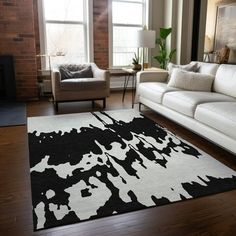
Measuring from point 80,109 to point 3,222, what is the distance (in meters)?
2.90

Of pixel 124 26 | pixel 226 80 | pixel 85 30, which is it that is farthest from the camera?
pixel 124 26

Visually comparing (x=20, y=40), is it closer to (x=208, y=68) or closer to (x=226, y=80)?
(x=208, y=68)

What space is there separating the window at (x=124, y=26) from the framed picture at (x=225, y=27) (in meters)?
1.98

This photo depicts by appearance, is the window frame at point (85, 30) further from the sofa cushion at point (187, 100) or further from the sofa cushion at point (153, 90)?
the sofa cushion at point (187, 100)

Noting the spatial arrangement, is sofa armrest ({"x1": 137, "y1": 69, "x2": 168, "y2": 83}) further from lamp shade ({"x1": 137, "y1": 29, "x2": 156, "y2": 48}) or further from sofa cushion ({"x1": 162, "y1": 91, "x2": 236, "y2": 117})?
sofa cushion ({"x1": 162, "y1": 91, "x2": 236, "y2": 117})

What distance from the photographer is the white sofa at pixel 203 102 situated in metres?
2.33

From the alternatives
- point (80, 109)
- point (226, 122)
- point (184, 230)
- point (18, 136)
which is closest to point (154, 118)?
point (80, 109)

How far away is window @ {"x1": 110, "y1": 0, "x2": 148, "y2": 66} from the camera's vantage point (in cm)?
566

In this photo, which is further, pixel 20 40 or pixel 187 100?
pixel 20 40

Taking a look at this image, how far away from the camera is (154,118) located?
383cm

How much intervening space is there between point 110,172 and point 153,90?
1799mm

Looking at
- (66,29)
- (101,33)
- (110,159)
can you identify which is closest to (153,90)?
(110,159)

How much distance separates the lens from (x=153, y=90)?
144 inches

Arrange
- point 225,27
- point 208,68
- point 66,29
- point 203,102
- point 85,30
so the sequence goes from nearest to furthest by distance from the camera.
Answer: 1. point 203,102
2. point 208,68
3. point 66,29
4. point 85,30
5. point 225,27
